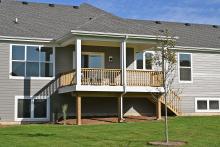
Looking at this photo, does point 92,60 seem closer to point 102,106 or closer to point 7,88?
point 102,106

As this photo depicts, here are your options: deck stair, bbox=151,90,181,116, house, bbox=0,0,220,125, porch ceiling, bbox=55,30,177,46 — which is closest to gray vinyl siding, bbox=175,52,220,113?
house, bbox=0,0,220,125

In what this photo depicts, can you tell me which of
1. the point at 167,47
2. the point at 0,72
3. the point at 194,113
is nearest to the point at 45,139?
the point at 167,47

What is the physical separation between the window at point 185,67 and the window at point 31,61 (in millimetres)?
8152

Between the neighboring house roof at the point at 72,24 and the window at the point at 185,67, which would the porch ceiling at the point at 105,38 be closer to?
the neighboring house roof at the point at 72,24

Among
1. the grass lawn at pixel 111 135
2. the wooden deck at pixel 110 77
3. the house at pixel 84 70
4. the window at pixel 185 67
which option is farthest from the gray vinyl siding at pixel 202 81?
the grass lawn at pixel 111 135

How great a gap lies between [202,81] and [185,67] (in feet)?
4.88

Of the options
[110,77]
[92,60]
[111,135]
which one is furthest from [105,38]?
[111,135]

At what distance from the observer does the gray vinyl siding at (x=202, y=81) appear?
1127 inches

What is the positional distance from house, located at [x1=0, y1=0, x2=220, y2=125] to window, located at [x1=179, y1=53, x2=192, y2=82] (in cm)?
6

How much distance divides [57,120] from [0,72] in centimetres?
399

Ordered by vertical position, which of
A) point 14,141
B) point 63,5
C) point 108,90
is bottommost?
point 14,141

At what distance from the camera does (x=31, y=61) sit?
25.3m

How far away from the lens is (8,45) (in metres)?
24.8

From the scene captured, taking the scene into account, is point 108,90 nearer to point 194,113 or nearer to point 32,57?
point 32,57
